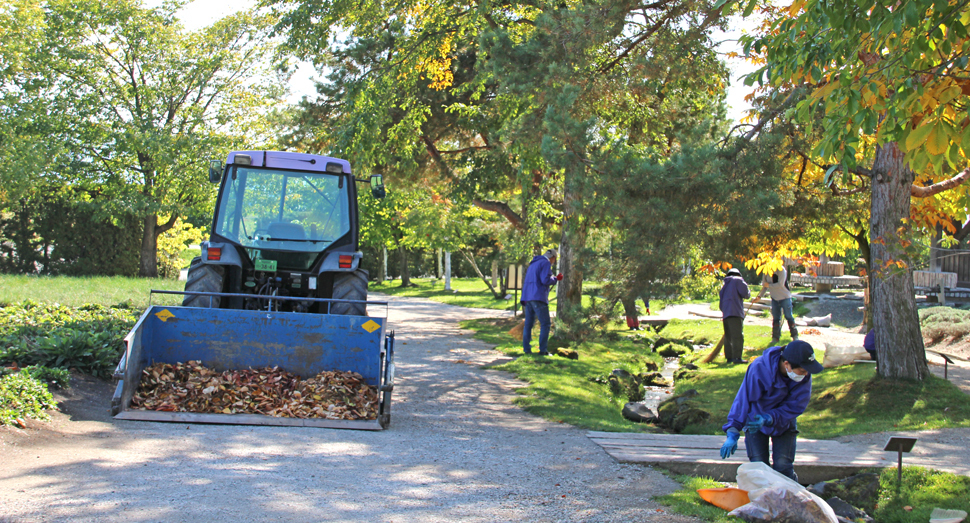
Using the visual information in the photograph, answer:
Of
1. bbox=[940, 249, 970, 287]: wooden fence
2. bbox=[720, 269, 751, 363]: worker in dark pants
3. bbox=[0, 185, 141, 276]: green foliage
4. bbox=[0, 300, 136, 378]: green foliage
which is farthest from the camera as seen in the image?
bbox=[0, 185, 141, 276]: green foliage

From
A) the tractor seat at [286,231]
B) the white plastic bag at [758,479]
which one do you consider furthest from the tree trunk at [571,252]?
the white plastic bag at [758,479]

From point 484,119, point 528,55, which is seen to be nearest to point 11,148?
point 484,119

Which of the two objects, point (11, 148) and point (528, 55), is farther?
point (11, 148)

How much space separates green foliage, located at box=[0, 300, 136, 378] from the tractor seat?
2206mm

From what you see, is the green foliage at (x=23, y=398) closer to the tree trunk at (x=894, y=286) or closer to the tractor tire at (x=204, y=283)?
the tractor tire at (x=204, y=283)

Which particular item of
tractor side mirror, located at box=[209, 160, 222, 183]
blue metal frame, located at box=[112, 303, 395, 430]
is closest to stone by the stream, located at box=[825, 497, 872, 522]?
blue metal frame, located at box=[112, 303, 395, 430]

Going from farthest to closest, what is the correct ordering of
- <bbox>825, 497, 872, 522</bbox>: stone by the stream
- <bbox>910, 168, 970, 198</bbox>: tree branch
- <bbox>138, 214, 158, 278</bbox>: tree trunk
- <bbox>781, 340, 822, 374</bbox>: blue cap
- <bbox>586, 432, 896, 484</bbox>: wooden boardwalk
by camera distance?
<bbox>138, 214, 158, 278</bbox>: tree trunk < <bbox>910, 168, 970, 198</bbox>: tree branch < <bbox>586, 432, 896, 484</bbox>: wooden boardwalk < <bbox>825, 497, 872, 522</bbox>: stone by the stream < <bbox>781, 340, 822, 374</bbox>: blue cap

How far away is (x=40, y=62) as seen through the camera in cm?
2680

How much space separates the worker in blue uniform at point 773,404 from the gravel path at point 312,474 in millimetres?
776

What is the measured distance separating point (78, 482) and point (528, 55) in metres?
9.64

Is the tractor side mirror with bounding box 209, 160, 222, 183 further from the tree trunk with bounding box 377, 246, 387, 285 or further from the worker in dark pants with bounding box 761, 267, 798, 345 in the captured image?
the tree trunk with bounding box 377, 246, 387, 285

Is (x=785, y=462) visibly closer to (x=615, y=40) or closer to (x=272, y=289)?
(x=272, y=289)

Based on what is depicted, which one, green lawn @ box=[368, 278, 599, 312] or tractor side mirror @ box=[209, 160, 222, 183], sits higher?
tractor side mirror @ box=[209, 160, 222, 183]

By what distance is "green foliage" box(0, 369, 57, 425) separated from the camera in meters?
5.90
